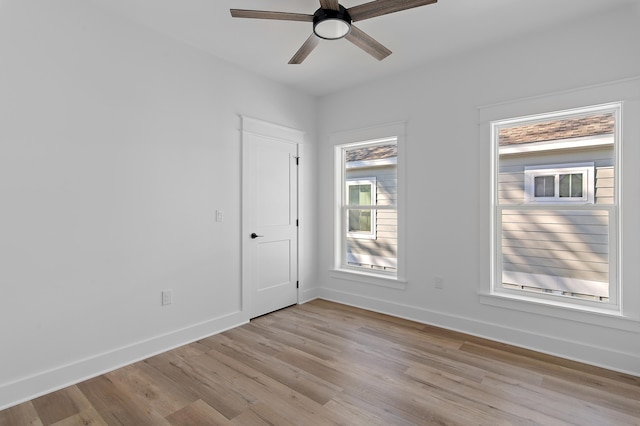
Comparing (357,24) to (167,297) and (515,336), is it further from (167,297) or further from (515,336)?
(515,336)

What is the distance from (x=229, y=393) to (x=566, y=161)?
11.1ft

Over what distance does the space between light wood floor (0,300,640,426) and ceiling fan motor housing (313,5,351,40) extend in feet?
8.34

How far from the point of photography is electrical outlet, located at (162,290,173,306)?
2967mm

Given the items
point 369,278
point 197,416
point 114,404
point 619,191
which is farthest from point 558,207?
point 114,404

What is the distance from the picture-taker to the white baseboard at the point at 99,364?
2172mm

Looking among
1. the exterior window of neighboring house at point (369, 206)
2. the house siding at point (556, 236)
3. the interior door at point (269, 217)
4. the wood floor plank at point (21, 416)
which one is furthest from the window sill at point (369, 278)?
the wood floor plank at point (21, 416)

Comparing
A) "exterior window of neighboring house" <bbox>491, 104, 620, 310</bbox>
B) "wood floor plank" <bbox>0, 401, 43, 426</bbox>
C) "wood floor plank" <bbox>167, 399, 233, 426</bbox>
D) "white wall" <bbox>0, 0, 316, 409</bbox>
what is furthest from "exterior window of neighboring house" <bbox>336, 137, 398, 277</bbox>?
"wood floor plank" <bbox>0, 401, 43, 426</bbox>

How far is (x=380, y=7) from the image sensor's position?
212cm

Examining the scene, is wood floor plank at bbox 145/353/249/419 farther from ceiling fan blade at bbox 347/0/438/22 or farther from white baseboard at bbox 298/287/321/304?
ceiling fan blade at bbox 347/0/438/22

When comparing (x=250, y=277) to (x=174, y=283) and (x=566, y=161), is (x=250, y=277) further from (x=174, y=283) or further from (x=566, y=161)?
(x=566, y=161)

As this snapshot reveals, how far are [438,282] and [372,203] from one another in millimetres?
1277

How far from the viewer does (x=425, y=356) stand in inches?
110

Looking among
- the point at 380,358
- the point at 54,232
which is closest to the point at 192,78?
the point at 54,232

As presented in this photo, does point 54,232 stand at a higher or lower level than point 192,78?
lower
